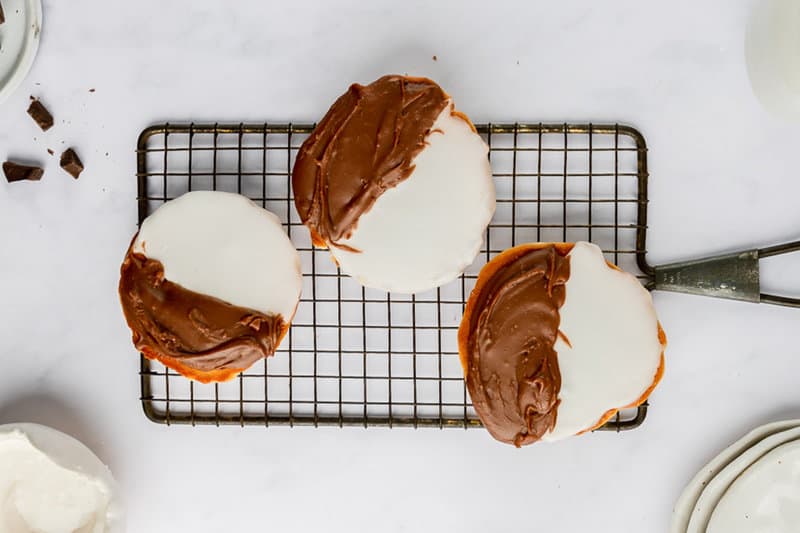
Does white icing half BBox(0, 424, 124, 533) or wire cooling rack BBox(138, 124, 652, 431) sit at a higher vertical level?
wire cooling rack BBox(138, 124, 652, 431)

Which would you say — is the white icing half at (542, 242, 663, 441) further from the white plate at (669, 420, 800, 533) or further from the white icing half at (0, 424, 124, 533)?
the white icing half at (0, 424, 124, 533)

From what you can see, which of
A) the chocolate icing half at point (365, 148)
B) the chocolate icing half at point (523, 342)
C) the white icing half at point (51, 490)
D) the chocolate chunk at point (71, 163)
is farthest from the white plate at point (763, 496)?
the chocolate chunk at point (71, 163)

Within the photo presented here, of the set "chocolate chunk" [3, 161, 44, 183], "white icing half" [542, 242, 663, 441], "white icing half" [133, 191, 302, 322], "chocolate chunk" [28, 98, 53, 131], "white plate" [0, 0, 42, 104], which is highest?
"white plate" [0, 0, 42, 104]

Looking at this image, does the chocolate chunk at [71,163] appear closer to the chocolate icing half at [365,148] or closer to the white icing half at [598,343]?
the chocolate icing half at [365,148]

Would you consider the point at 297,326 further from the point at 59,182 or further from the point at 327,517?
the point at 59,182

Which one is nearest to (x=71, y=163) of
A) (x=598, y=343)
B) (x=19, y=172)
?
(x=19, y=172)

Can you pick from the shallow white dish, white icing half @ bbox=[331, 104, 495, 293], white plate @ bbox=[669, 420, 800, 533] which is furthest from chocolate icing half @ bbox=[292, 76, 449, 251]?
white plate @ bbox=[669, 420, 800, 533]

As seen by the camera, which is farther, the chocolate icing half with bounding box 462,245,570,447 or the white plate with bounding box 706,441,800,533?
the white plate with bounding box 706,441,800,533
